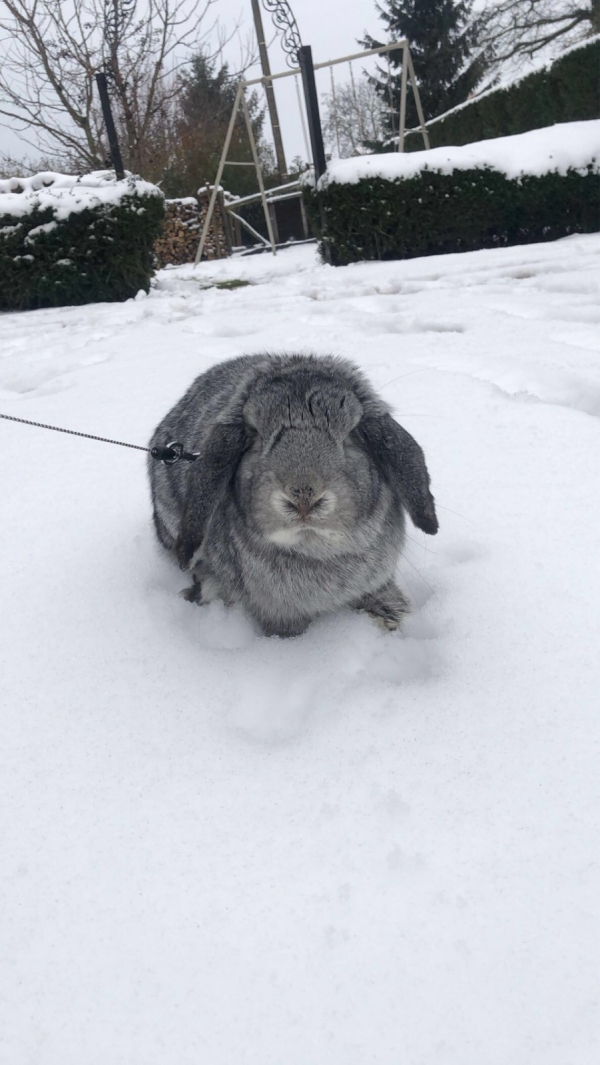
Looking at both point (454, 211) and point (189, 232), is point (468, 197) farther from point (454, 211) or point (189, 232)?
point (189, 232)

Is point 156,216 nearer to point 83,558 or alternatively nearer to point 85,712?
point 83,558

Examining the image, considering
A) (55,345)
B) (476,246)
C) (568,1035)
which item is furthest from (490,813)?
(476,246)

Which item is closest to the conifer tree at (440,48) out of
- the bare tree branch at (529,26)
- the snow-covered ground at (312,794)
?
the bare tree branch at (529,26)

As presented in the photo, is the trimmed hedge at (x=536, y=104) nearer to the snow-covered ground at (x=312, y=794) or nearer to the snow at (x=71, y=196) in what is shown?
the snow at (x=71, y=196)

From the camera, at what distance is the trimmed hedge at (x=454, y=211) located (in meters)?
9.28

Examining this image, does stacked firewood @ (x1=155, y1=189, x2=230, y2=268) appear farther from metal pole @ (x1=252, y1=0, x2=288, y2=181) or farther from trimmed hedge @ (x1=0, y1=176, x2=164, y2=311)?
trimmed hedge @ (x1=0, y1=176, x2=164, y2=311)

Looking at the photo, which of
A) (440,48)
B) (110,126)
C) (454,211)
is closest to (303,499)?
(454,211)

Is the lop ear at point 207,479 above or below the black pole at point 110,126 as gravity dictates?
below

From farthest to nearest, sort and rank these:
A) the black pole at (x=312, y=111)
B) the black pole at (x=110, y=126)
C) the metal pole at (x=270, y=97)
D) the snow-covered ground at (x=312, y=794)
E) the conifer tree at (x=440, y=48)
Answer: the conifer tree at (x=440, y=48)
the metal pole at (x=270, y=97)
the black pole at (x=110, y=126)
the black pole at (x=312, y=111)
the snow-covered ground at (x=312, y=794)

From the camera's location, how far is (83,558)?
2.58 metres

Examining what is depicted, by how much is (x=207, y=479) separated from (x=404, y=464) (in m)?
0.52

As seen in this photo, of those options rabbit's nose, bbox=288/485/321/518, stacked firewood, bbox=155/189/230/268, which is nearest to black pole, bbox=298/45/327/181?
stacked firewood, bbox=155/189/230/268

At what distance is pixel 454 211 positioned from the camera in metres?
9.46

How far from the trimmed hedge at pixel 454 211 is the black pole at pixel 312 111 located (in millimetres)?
732
